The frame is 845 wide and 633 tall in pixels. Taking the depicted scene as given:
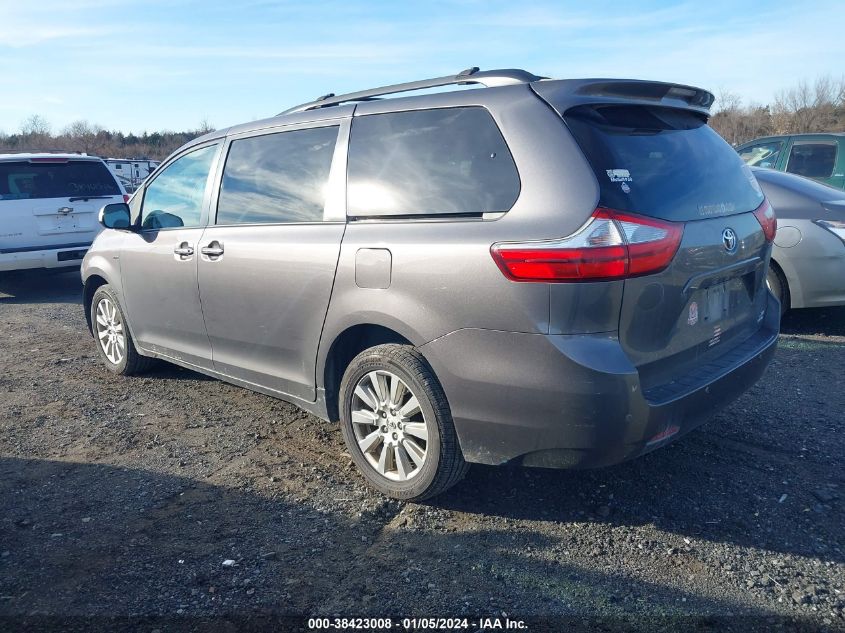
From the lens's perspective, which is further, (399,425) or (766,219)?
(766,219)

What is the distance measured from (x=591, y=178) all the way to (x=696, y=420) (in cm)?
118

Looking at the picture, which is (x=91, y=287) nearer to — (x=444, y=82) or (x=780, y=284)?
(x=444, y=82)

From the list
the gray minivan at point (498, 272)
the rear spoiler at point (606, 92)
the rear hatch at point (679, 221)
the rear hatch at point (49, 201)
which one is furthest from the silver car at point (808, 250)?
the rear hatch at point (49, 201)

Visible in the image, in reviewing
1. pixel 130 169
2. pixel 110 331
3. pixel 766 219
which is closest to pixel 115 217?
pixel 110 331

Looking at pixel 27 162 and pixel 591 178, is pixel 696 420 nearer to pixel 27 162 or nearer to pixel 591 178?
pixel 591 178

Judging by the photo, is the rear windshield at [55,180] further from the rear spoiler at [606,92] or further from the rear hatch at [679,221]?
the rear hatch at [679,221]

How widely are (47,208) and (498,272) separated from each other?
808 cm

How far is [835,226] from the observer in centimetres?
601

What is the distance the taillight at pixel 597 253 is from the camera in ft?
9.16

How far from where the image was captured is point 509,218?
2.99 meters

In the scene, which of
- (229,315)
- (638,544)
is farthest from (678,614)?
(229,315)

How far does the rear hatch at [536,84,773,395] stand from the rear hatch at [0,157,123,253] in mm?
8119

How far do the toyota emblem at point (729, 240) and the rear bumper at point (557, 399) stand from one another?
0.57 m

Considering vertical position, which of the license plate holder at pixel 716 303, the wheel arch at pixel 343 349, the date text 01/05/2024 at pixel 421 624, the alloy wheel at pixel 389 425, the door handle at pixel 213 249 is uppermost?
the door handle at pixel 213 249
